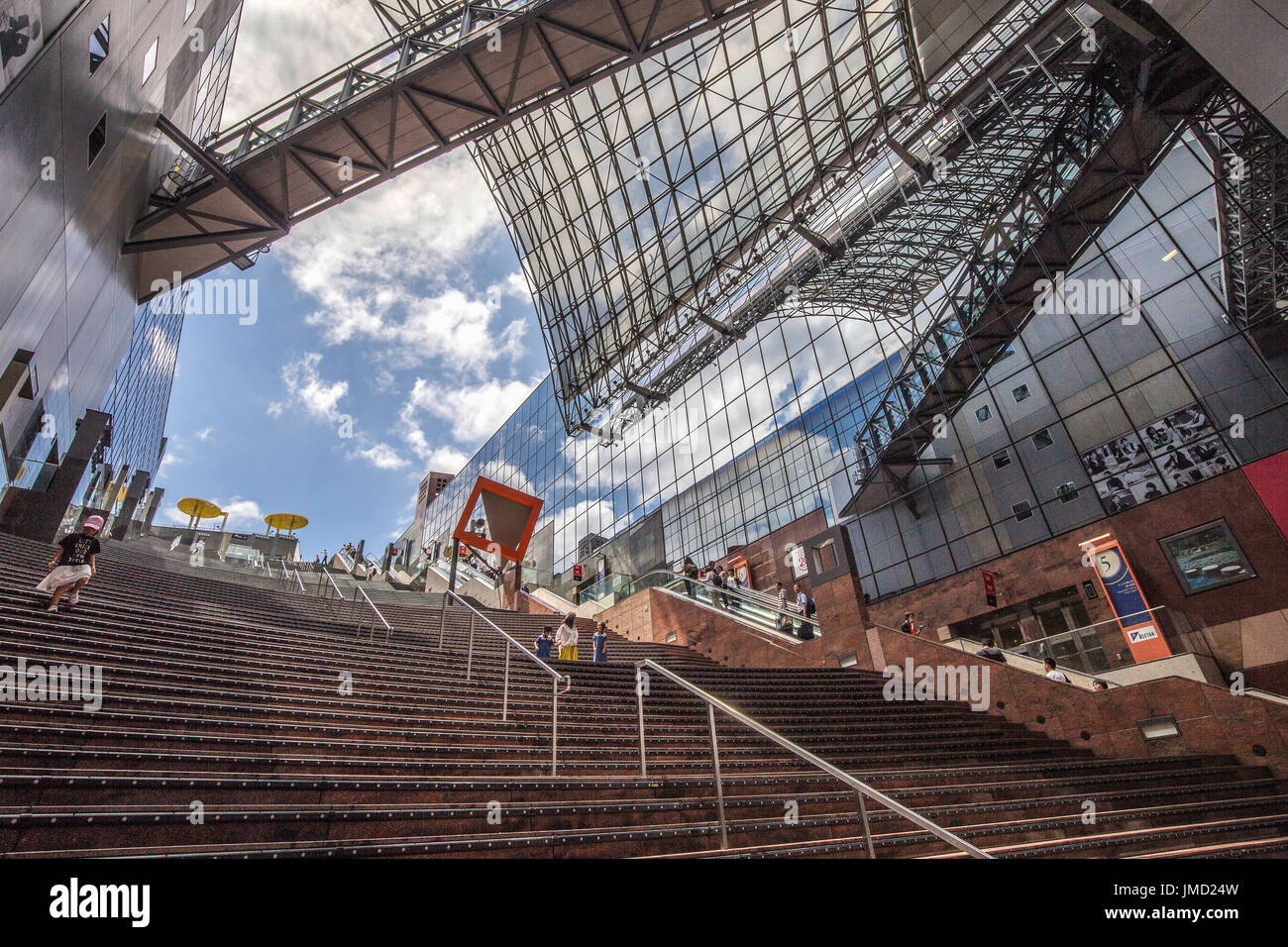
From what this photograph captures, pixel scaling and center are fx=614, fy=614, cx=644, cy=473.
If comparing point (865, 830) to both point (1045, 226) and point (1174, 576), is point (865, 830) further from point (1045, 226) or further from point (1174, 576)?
point (1045, 226)

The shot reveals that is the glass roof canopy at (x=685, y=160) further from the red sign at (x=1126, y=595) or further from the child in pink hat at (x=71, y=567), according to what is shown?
the child in pink hat at (x=71, y=567)

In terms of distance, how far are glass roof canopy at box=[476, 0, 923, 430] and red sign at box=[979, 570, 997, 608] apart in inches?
557

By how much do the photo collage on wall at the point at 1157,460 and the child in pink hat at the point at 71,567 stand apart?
897 inches

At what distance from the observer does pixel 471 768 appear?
18.6ft

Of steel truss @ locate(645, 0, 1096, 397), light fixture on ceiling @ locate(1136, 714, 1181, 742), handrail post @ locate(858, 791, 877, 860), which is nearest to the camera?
handrail post @ locate(858, 791, 877, 860)

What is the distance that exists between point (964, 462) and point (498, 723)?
68.1 feet

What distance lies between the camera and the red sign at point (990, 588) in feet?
64.2

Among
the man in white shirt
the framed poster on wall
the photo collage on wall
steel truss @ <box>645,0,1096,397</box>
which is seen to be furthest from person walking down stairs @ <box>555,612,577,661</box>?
steel truss @ <box>645,0,1096,397</box>

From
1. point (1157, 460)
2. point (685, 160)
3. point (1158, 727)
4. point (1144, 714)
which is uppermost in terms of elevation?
point (685, 160)

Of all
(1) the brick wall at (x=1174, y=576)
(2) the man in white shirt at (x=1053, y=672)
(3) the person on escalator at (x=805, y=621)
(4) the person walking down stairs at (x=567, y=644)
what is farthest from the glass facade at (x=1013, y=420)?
(4) the person walking down stairs at (x=567, y=644)

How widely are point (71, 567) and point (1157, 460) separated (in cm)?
2352

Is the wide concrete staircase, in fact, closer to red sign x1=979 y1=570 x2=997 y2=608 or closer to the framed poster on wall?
the framed poster on wall

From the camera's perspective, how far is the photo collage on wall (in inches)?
640

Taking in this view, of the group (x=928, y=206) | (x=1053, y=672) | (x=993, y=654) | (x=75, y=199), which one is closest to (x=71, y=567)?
(x=75, y=199)
